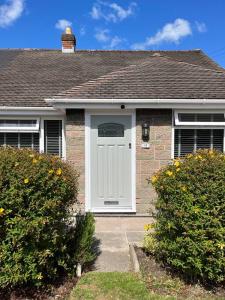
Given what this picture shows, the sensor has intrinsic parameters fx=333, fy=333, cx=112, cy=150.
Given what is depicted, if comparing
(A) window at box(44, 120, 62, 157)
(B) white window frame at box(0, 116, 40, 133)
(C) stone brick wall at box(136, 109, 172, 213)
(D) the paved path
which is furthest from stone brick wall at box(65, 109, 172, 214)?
(B) white window frame at box(0, 116, 40, 133)

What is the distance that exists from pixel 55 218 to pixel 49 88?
5979mm

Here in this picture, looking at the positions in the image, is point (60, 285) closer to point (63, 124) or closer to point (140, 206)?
point (140, 206)

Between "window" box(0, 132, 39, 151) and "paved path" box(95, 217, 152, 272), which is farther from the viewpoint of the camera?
"window" box(0, 132, 39, 151)

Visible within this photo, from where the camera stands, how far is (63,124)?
338 inches

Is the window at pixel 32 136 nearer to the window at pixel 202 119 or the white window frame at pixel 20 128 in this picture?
the white window frame at pixel 20 128

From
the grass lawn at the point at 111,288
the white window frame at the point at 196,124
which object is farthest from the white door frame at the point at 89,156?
the grass lawn at the point at 111,288

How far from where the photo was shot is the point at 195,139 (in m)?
8.19

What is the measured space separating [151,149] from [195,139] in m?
1.16

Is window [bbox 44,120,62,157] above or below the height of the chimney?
below

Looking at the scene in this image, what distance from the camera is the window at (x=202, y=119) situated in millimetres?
7992

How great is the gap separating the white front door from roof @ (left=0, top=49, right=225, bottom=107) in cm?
69

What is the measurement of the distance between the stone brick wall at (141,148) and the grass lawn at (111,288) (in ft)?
11.0

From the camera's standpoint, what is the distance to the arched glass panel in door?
7984 mm

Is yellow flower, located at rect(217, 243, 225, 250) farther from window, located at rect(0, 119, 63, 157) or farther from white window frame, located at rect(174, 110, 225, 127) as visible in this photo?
window, located at rect(0, 119, 63, 157)
